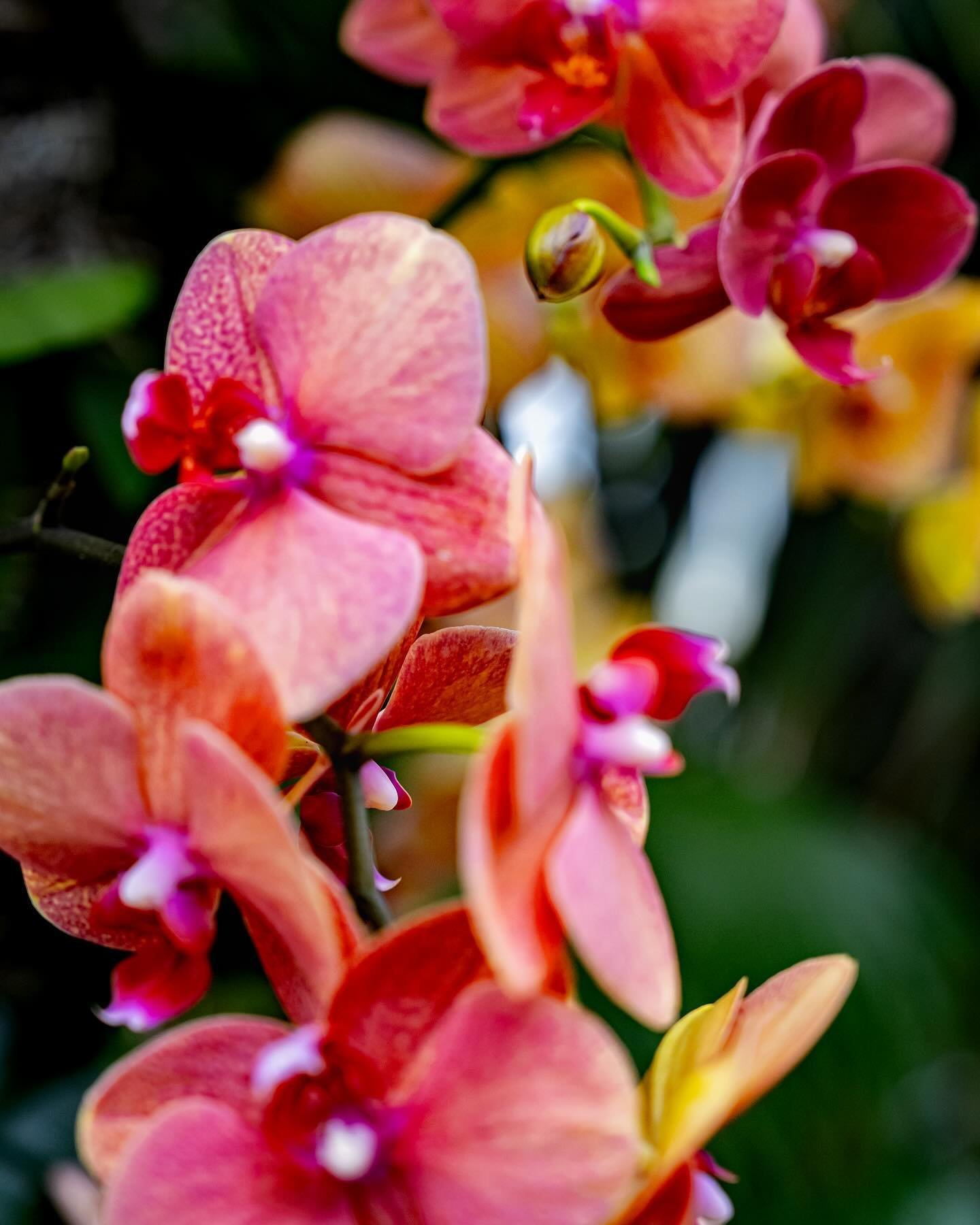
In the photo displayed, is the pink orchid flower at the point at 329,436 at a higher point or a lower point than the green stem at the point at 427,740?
higher

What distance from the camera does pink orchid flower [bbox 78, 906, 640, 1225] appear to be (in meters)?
0.26

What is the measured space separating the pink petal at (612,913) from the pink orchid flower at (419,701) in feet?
0.24

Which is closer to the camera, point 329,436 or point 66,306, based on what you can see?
point 329,436

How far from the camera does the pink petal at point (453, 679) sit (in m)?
0.36

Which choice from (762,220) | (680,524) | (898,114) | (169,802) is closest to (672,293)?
(762,220)

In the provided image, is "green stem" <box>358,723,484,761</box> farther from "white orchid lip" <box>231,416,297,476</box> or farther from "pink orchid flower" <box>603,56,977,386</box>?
"pink orchid flower" <box>603,56,977,386</box>

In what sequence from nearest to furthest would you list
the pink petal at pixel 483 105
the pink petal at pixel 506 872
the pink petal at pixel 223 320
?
1. the pink petal at pixel 506 872
2. the pink petal at pixel 223 320
3. the pink petal at pixel 483 105

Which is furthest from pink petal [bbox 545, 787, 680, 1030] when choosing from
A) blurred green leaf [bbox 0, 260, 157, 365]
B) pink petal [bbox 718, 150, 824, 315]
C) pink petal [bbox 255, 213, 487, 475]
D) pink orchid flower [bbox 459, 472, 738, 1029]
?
blurred green leaf [bbox 0, 260, 157, 365]

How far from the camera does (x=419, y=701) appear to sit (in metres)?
0.37

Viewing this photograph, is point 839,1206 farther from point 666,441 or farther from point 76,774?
point 76,774

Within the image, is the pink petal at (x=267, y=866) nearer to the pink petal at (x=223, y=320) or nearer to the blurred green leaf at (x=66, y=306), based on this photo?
the pink petal at (x=223, y=320)

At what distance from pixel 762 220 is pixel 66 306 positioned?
0.93 feet

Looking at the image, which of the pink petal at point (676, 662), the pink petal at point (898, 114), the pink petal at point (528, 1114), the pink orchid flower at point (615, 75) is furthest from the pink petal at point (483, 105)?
the pink petal at point (528, 1114)

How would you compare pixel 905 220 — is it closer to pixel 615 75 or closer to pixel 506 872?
pixel 615 75
